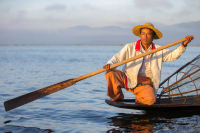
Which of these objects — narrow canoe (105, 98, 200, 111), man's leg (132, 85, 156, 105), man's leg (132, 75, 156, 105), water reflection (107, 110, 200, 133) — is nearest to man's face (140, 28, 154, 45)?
man's leg (132, 75, 156, 105)

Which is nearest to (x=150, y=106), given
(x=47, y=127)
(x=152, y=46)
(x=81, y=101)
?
(x=152, y=46)

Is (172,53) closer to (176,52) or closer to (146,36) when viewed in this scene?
(176,52)

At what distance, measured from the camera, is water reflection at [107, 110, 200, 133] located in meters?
4.03

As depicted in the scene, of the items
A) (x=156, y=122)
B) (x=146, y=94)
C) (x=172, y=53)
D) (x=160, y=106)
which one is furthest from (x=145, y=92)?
(x=172, y=53)

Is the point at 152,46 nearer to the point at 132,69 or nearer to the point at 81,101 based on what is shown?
the point at 132,69

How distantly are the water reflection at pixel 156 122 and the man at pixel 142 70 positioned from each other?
1.24 ft

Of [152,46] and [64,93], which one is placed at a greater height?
[152,46]

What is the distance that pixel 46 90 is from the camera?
15.1ft

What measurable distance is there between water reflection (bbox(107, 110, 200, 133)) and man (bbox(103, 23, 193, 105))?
14.9 inches

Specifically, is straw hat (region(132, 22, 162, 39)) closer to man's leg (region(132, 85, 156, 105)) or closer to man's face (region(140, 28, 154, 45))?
man's face (region(140, 28, 154, 45))

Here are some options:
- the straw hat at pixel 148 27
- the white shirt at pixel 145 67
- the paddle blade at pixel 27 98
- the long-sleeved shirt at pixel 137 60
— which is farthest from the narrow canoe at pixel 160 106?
the straw hat at pixel 148 27

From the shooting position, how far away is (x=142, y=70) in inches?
182

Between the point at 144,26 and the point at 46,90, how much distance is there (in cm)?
226

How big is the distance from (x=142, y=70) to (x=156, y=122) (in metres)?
→ 1.02
